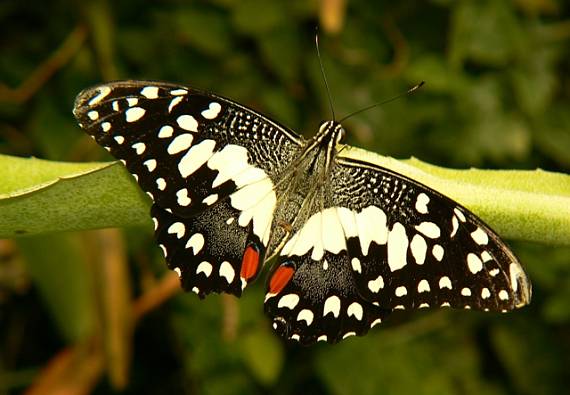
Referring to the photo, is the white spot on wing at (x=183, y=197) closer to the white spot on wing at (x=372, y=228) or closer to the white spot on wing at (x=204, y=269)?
the white spot on wing at (x=204, y=269)

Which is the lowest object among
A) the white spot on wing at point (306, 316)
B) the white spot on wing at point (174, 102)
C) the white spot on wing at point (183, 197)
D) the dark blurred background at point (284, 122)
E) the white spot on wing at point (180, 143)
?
the dark blurred background at point (284, 122)

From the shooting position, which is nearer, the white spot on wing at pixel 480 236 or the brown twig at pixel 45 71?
the white spot on wing at pixel 480 236

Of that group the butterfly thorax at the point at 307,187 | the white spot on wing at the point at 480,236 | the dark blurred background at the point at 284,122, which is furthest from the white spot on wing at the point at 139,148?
the dark blurred background at the point at 284,122

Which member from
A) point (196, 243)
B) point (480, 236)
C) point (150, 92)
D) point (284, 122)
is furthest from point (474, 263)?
point (284, 122)

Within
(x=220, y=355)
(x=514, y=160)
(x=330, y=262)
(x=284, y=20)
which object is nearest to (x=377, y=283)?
(x=330, y=262)

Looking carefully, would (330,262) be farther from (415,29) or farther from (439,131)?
(415,29)

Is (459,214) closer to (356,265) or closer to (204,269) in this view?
(356,265)
